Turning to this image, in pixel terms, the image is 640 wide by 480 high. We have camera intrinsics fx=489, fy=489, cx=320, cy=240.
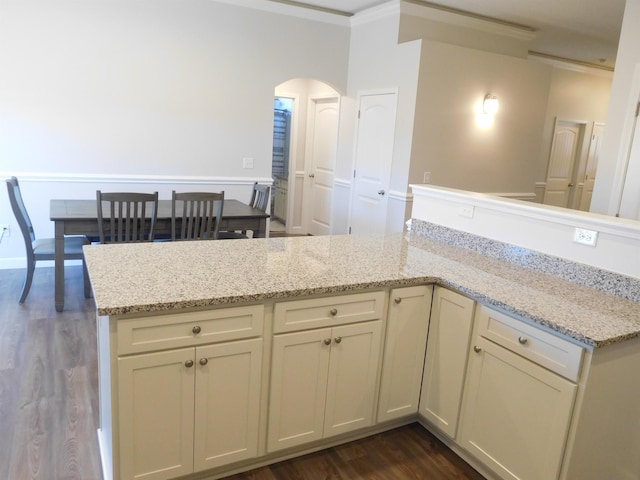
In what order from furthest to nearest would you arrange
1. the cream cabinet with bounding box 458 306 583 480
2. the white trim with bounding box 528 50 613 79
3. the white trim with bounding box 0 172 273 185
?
the white trim with bounding box 528 50 613 79, the white trim with bounding box 0 172 273 185, the cream cabinet with bounding box 458 306 583 480

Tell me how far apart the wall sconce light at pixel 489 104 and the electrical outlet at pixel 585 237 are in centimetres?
348

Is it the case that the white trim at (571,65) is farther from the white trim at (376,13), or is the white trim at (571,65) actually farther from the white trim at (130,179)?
the white trim at (130,179)

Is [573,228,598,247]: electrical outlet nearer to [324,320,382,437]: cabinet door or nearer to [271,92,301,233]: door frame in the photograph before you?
[324,320,382,437]: cabinet door

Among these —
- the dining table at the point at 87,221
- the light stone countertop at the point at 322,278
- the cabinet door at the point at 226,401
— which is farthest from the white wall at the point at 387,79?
the cabinet door at the point at 226,401

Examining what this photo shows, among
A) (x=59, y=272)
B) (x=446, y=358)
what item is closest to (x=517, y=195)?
(x=446, y=358)

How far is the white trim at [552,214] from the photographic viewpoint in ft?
6.85

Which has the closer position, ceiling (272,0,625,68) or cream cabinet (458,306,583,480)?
cream cabinet (458,306,583,480)

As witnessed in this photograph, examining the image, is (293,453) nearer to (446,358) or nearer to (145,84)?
(446,358)

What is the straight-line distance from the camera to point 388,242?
3012 millimetres

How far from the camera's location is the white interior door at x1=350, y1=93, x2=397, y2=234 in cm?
539

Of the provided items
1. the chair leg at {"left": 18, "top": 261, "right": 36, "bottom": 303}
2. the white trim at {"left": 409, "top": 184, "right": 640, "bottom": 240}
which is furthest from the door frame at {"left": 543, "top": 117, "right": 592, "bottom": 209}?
the chair leg at {"left": 18, "top": 261, "right": 36, "bottom": 303}

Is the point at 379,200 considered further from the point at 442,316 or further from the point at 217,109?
the point at 442,316

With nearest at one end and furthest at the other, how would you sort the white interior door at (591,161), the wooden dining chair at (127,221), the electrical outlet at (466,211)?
the electrical outlet at (466,211), the wooden dining chair at (127,221), the white interior door at (591,161)

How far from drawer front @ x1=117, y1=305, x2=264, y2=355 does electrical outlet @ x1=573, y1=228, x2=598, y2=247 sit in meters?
1.49
